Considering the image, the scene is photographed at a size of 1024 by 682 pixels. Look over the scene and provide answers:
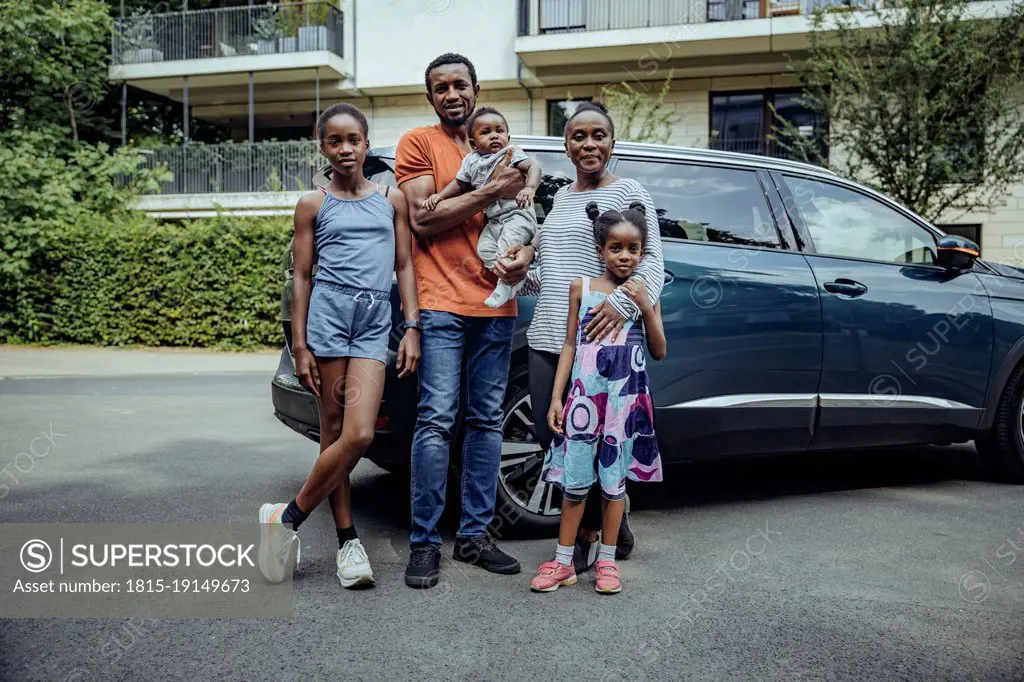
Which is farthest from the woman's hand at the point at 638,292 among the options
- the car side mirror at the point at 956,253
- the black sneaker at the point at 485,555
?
the car side mirror at the point at 956,253

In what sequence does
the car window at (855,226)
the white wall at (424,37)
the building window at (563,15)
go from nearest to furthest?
the car window at (855,226) → the building window at (563,15) → the white wall at (424,37)

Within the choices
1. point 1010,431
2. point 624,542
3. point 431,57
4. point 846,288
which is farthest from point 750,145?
point 624,542

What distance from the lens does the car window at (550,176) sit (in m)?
4.25

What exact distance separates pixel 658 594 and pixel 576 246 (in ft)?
4.62

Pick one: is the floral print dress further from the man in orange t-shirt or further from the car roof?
the car roof

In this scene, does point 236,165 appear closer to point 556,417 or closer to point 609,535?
point 556,417

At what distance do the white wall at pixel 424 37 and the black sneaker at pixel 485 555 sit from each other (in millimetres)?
16748

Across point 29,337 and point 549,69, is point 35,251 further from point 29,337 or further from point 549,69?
point 549,69

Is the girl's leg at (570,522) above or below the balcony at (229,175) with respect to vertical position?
below

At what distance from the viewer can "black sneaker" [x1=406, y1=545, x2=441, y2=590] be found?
11.6ft

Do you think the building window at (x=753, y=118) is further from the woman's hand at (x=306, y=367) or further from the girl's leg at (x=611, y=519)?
the woman's hand at (x=306, y=367)

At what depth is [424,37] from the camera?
20.2 m

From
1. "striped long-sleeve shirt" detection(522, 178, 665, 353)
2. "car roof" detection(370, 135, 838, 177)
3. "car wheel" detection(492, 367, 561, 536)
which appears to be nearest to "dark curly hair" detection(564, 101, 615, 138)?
"striped long-sleeve shirt" detection(522, 178, 665, 353)

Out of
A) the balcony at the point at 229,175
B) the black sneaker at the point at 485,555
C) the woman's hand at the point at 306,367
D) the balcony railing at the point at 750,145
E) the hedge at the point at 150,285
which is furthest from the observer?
the balcony at the point at 229,175
